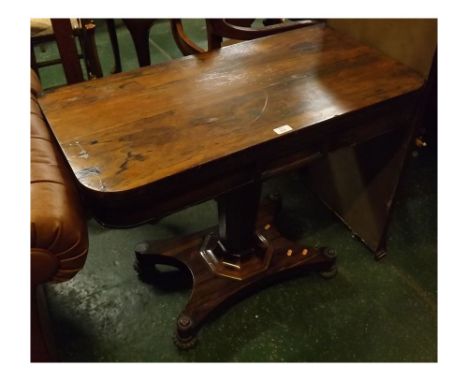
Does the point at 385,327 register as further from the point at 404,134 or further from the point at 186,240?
the point at 186,240

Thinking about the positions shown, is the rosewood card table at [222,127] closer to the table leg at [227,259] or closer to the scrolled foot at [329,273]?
the table leg at [227,259]

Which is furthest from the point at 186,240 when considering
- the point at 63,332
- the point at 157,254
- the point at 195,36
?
the point at 195,36

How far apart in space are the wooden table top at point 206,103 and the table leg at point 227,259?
330 millimetres

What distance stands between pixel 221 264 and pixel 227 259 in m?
0.03

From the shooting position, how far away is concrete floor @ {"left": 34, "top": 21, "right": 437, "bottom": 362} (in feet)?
4.47

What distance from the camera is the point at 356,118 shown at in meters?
1.09

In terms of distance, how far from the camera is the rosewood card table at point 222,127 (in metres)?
0.89

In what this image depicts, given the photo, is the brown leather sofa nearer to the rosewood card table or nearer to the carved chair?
the rosewood card table

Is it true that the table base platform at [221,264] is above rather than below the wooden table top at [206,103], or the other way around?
below

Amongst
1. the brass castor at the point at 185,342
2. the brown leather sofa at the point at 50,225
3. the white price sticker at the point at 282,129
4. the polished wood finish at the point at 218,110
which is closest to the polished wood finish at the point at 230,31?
the polished wood finish at the point at 218,110

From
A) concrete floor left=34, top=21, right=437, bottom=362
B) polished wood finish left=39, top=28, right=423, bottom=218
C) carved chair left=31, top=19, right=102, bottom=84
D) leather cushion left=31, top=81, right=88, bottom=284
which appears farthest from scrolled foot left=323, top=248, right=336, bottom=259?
carved chair left=31, top=19, right=102, bottom=84

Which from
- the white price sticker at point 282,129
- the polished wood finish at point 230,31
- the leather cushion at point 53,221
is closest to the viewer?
the leather cushion at point 53,221

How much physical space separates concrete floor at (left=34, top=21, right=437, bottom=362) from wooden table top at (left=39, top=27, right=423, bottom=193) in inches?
19.3

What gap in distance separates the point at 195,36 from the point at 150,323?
8.22 ft
